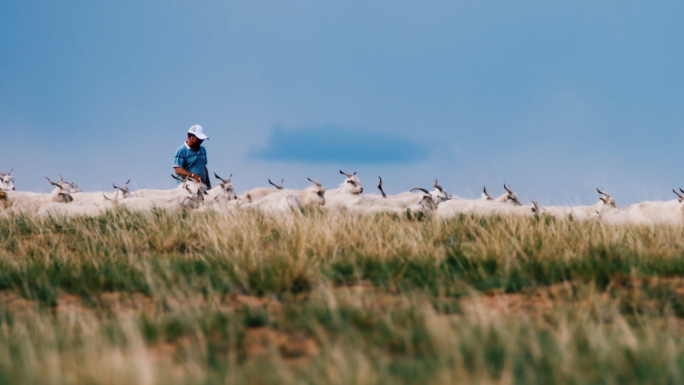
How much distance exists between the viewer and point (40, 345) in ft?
12.5

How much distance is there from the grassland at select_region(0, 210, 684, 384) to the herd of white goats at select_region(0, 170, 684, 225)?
5.40 m

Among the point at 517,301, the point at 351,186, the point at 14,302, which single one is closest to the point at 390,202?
the point at 351,186

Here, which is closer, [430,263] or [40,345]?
[40,345]

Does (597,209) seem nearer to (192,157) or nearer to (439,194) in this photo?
(439,194)

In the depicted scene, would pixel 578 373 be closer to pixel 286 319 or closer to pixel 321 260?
pixel 286 319

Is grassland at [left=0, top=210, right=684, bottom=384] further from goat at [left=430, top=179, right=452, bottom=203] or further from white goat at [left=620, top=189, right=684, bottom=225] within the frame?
goat at [left=430, top=179, right=452, bottom=203]

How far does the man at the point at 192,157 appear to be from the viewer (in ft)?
48.3

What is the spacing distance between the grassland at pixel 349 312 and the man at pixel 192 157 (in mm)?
7267

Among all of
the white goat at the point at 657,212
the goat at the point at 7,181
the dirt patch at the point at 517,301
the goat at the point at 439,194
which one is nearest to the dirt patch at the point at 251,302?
the dirt patch at the point at 517,301

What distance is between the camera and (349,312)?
4066 millimetres

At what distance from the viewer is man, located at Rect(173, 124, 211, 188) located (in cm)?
1471

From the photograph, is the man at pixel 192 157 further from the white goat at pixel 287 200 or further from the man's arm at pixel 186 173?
the white goat at pixel 287 200

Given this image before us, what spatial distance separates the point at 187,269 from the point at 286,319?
2.16 meters

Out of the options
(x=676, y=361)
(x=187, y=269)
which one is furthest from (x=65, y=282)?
(x=676, y=361)
